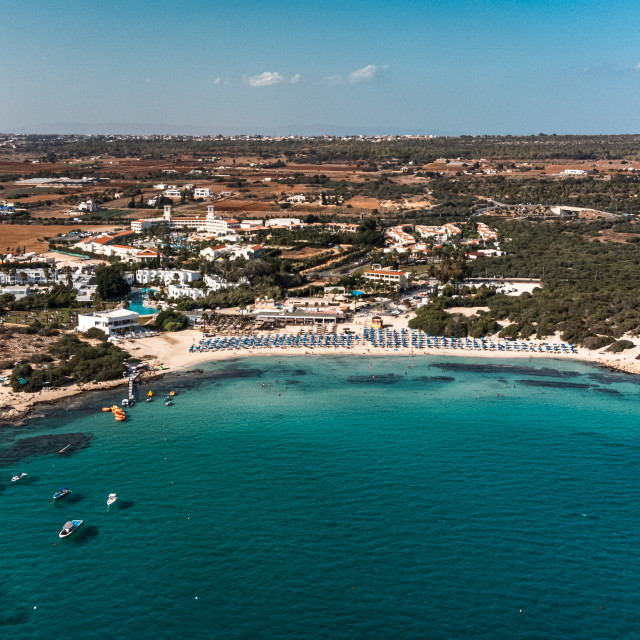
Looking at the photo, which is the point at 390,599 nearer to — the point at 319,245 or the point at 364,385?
the point at 364,385

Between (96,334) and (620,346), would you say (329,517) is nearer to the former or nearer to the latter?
(96,334)

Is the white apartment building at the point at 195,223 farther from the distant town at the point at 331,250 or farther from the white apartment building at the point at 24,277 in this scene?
the white apartment building at the point at 24,277

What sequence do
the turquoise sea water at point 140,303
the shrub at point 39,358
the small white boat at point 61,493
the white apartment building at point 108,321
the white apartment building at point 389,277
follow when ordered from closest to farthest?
the small white boat at point 61,493 → the shrub at point 39,358 → the white apartment building at point 108,321 → the turquoise sea water at point 140,303 → the white apartment building at point 389,277

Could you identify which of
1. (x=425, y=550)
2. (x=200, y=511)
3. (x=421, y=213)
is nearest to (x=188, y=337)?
(x=200, y=511)

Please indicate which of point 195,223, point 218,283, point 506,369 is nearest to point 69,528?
point 506,369

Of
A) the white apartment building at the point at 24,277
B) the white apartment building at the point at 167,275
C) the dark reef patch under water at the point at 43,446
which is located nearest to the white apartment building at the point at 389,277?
the white apartment building at the point at 167,275
